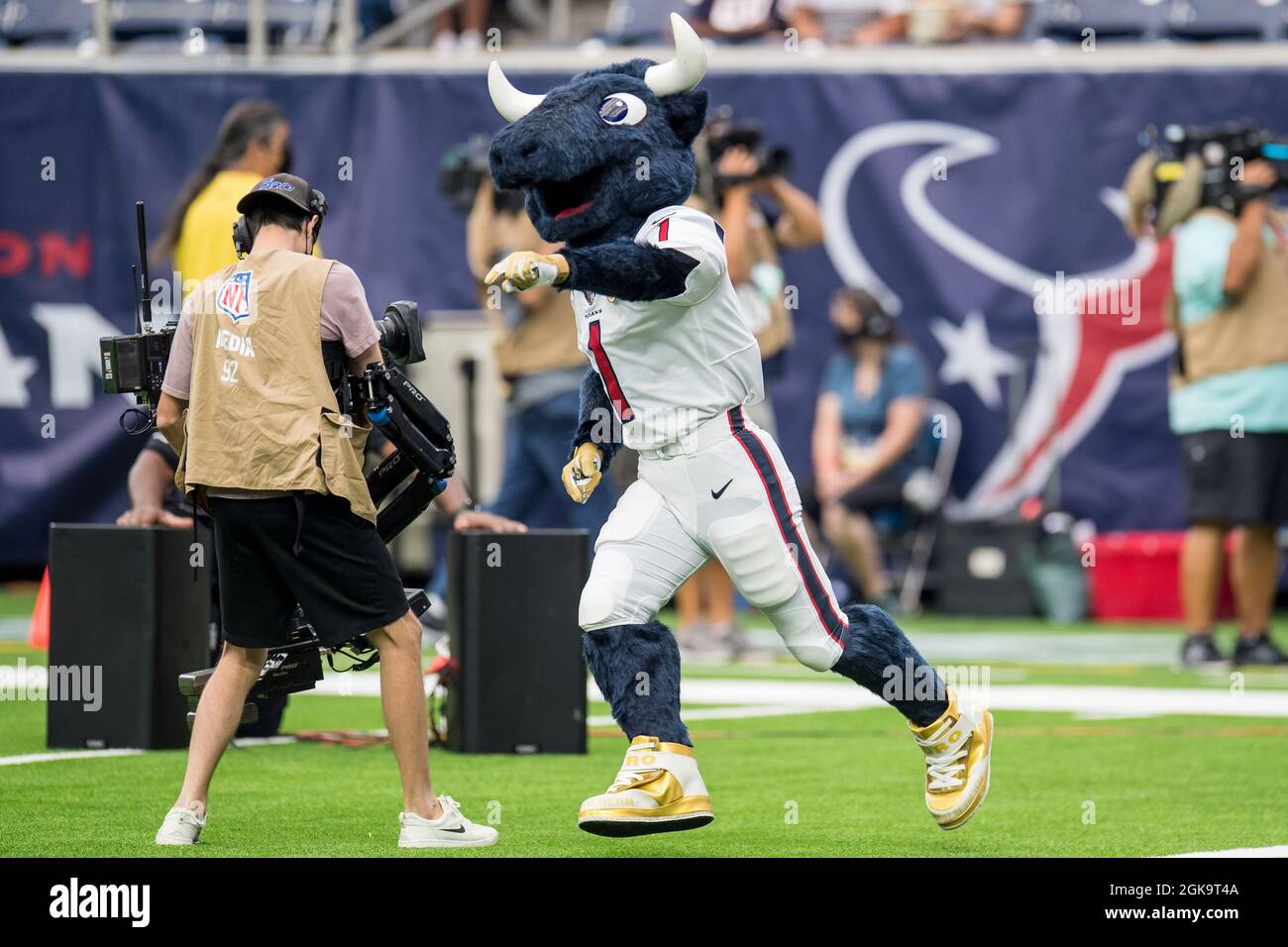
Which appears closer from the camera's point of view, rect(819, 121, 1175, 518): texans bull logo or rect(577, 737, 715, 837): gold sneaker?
rect(577, 737, 715, 837): gold sneaker

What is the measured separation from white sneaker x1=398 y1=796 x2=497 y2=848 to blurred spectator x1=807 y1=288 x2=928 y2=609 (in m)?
7.99

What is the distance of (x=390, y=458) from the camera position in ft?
20.4

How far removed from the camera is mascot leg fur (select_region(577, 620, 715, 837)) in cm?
541

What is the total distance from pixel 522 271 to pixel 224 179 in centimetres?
408

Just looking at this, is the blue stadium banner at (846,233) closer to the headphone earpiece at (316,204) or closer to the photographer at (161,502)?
the photographer at (161,502)

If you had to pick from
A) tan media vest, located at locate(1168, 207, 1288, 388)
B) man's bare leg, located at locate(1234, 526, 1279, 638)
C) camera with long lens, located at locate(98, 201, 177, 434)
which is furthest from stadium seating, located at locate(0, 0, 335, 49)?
camera with long lens, located at locate(98, 201, 177, 434)

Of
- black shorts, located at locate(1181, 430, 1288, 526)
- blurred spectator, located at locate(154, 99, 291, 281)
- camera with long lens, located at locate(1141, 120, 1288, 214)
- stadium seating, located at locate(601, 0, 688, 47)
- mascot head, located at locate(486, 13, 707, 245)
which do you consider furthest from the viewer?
stadium seating, located at locate(601, 0, 688, 47)

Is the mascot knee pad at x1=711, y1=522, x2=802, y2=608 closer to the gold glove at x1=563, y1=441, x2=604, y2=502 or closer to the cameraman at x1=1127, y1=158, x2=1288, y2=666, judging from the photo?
the gold glove at x1=563, y1=441, x2=604, y2=502

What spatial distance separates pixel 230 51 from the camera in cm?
1465

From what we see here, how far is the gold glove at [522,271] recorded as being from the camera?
16.4 feet

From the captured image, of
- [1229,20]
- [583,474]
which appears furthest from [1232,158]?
[583,474]

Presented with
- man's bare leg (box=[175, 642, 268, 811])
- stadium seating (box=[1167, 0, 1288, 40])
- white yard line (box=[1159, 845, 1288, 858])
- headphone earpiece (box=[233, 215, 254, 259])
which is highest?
stadium seating (box=[1167, 0, 1288, 40])

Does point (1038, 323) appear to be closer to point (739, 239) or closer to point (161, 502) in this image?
point (739, 239)
